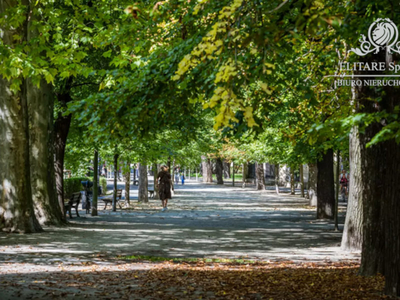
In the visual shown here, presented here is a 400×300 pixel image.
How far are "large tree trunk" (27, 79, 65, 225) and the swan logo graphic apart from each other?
10633mm

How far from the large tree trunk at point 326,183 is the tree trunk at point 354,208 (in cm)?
784

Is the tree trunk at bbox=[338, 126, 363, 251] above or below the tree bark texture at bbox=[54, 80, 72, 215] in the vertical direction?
below

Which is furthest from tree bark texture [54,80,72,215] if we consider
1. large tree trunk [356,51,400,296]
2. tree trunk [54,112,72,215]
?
large tree trunk [356,51,400,296]

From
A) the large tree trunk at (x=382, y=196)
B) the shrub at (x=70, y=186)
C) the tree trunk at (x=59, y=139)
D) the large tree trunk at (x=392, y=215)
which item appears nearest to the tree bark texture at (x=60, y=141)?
the tree trunk at (x=59, y=139)

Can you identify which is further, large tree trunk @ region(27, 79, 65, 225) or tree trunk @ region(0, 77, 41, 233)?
large tree trunk @ region(27, 79, 65, 225)

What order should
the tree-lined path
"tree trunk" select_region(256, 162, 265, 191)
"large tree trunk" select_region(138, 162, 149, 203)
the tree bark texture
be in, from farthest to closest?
"tree trunk" select_region(256, 162, 265, 191) < "large tree trunk" select_region(138, 162, 149, 203) < the tree bark texture < the tree-lined path

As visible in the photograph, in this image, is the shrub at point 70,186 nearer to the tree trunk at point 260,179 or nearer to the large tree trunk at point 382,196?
the tree trunk at point 260,179

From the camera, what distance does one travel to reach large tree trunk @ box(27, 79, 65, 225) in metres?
17.8

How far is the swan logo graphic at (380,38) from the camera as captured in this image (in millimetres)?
8516

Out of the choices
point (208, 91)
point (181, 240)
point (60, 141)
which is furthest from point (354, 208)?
point (60, 141)

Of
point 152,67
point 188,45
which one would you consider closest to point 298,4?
point 188,45

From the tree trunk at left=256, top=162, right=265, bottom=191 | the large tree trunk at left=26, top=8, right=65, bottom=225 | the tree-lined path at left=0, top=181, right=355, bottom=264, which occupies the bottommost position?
the tree-lined path at left=0, top=181, right=355, bottom=264

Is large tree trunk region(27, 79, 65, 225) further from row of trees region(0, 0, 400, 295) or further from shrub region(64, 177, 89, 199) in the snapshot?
shrub region(64, 177, 89, 199)

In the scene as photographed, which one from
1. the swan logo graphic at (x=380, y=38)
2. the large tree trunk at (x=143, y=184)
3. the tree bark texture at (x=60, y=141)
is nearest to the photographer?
the swan logo graphic at (x=380, y=38)
